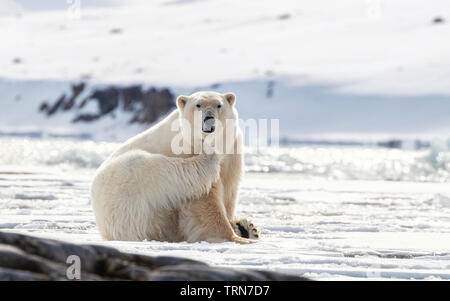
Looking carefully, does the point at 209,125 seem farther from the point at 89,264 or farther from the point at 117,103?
the point at 117,103

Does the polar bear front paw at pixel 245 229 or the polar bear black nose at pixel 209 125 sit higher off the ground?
the polar bear black nose at pixel 209 125

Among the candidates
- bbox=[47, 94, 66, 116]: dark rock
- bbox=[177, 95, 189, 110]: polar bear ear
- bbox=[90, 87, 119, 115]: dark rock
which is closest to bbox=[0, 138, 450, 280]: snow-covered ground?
bbox=[177, 95, 189, 110]: polar bear ear

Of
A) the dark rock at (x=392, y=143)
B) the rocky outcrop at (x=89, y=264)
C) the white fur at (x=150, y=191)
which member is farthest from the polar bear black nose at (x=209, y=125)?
the dark rock at (x=392, y=143)

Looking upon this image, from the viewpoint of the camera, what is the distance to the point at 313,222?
5.82m

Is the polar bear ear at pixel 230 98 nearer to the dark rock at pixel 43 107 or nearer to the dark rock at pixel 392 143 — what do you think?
the dark rock at pixel 392 143

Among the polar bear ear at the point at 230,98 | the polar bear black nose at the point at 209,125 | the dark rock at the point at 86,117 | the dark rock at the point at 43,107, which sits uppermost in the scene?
the dark rock at the point at 43,107

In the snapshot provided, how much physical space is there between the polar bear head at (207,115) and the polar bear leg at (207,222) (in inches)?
16.7

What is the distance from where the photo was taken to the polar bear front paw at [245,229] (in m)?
4.62

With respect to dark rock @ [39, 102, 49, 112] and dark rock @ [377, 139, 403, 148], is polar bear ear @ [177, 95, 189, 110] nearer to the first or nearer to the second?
dark rock @ [377, 139, 403, 148]

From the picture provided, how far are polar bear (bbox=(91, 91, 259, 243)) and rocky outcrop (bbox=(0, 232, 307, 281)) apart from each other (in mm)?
2063

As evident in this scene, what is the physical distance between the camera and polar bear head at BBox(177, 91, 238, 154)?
4.42 meters

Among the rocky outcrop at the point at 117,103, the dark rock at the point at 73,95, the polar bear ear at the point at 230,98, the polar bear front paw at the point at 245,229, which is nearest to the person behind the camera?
the polar bear front paw at the point at 245,229

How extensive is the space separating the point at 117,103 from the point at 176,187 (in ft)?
152

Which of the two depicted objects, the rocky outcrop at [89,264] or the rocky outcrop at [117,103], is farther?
the rocky outcrop at [117,103]
